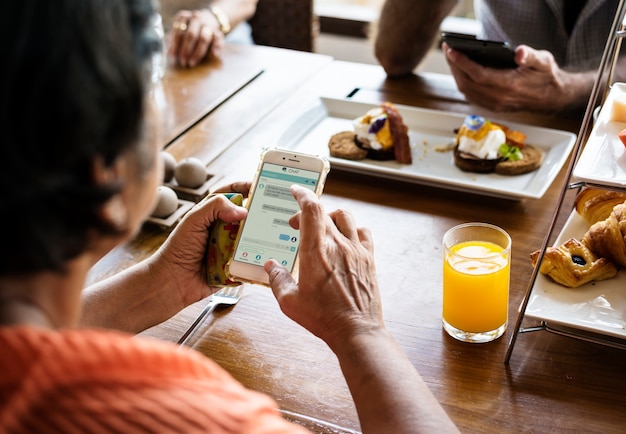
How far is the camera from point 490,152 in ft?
4.74

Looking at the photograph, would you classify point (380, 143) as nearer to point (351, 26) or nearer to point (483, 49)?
point (483, 49)

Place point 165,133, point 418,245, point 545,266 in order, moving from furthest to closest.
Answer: point 165,133
point 418,245
point 545,266

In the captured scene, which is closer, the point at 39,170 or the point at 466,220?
the point at 39,170

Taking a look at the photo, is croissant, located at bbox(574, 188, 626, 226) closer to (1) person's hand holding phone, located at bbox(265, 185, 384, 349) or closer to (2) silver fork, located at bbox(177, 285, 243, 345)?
(1) person's hand holding phone, located at bbox(265, 185, 384, 349)

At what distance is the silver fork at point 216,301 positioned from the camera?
1089 millimetres

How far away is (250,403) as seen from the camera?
0.56 metres

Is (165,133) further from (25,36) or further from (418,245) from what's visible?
(25,36)

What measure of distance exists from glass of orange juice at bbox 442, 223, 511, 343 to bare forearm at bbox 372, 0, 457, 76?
997 millimetres

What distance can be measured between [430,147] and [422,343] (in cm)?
60

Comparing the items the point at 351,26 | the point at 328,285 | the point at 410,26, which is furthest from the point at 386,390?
the point at 351,26

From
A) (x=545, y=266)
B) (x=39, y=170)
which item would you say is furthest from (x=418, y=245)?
(x=39, y=170)

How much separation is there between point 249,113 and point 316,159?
0.65m

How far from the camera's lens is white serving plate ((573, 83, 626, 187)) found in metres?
0.87

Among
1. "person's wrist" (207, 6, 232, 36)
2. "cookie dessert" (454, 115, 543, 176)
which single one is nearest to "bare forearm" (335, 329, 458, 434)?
"cookie dessert" (454, 115, 543, 176)
